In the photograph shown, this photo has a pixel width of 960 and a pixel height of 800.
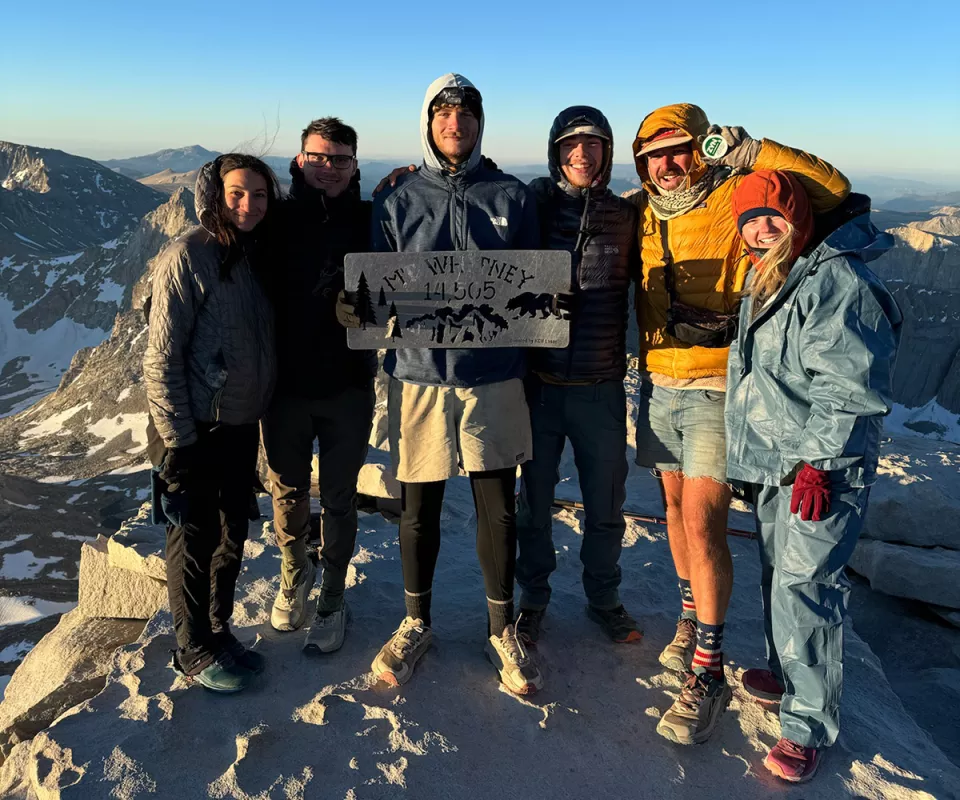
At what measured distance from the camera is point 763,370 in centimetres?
369

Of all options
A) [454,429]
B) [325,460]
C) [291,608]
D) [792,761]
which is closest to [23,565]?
[291,608]

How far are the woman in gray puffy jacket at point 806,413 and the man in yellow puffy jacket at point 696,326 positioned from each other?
0.21 m

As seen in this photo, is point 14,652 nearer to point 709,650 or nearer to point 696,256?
point 709,650

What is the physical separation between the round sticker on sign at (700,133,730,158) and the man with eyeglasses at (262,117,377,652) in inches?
89.7

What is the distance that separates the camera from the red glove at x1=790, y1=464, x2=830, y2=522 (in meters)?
3.38

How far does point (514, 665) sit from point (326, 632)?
4.86 ft

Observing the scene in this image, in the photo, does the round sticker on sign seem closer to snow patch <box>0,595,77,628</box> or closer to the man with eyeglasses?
the man with eyeglasses

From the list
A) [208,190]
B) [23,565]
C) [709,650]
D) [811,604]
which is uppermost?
[208,190]

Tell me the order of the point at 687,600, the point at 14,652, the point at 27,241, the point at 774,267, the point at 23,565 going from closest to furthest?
1. the point at 774,267
2. the point at 687,600
3. the point at 14,652
4. the point at 23,565
5. the point at 27,241

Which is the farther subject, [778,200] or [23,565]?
[23,565]

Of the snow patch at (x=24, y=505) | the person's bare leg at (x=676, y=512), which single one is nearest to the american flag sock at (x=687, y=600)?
the person's bare leg at (x=676, y=512)

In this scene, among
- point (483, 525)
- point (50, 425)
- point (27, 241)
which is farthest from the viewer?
point (27, 241)

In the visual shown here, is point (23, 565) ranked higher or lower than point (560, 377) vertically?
lower

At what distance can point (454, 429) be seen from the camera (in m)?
4.10
